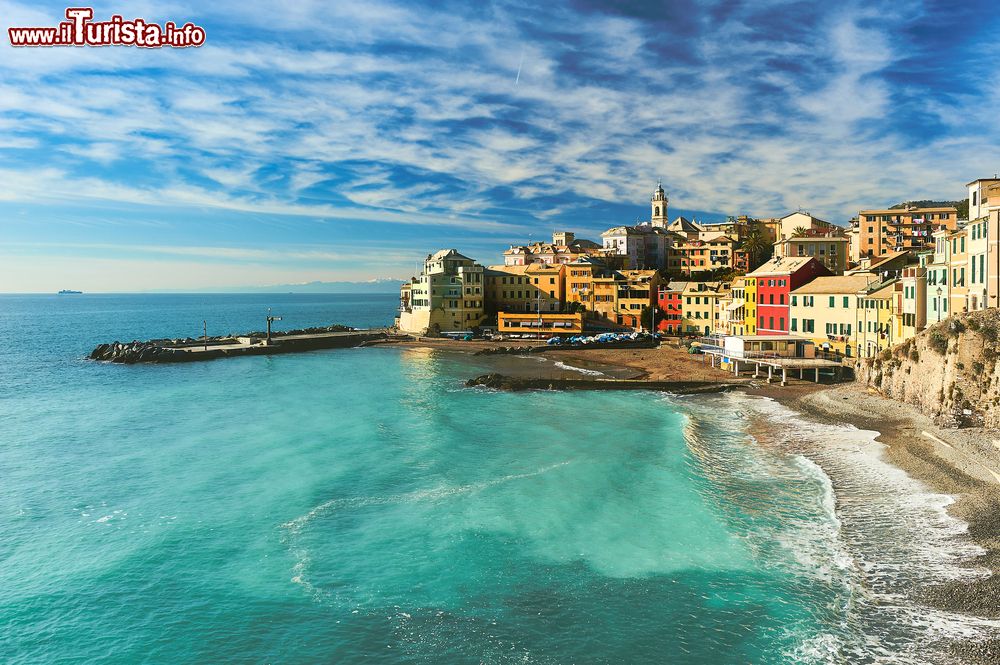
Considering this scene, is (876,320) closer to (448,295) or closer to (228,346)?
(448,295)

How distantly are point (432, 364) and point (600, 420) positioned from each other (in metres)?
36.4

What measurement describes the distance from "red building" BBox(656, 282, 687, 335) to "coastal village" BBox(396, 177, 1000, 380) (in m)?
0.18

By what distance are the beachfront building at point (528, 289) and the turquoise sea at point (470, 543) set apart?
6528cm

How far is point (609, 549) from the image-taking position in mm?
23062

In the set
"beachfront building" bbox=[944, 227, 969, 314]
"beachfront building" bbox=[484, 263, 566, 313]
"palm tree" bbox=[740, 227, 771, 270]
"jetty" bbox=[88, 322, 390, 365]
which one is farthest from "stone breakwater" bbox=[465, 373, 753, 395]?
"palm tree" bbox=[740, 227, 771, 270]

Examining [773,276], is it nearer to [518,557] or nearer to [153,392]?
[518,557]

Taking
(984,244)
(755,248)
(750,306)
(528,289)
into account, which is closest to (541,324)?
(528,289)

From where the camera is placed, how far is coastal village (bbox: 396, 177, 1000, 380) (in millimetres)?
46875

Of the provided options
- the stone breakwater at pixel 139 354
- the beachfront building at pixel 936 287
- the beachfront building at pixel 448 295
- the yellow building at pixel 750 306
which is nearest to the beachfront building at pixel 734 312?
the yellow building at pixel 750 306

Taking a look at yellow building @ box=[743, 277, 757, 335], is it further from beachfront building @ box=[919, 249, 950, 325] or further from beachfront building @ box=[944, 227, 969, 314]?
beachfront building @ box=[944, 227, 969, 314]

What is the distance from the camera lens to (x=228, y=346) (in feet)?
307

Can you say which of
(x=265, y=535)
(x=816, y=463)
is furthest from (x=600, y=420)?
(x=265, y=535)

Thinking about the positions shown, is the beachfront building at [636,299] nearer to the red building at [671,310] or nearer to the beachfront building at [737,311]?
the red building at [671,310]

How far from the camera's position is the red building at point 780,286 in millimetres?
68250
